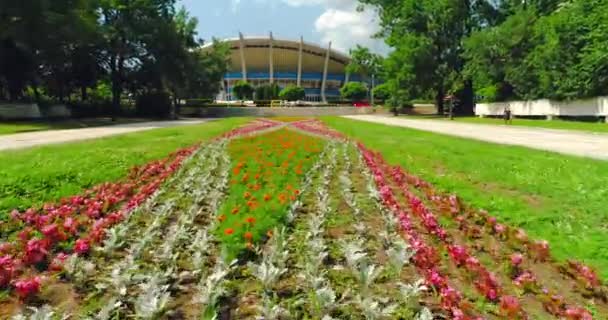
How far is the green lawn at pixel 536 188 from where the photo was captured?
4.91 meters

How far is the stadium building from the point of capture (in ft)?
388

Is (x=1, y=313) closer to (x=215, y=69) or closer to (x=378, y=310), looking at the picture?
(x=378, y=310)

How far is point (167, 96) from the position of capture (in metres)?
47.6

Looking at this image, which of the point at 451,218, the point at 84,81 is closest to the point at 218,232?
the point at 451,218

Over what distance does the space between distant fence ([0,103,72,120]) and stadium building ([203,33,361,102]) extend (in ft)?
276

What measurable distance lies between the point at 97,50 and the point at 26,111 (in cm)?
1307

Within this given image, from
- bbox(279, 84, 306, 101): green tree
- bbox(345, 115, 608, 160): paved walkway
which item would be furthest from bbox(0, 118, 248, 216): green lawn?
bbox(279, 84, 306, 101): green tree

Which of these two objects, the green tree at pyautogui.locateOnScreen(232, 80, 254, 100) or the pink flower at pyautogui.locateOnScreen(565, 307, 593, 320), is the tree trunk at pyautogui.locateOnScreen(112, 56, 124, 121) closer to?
the pink flower at pyautogui.locateOnScreen(565, 307, 593, 320)

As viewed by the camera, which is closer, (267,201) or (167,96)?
(267,201)

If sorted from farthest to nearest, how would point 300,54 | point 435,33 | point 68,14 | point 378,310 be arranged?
point 300,54 < point 435,33 < point 68,14 < point 378,310

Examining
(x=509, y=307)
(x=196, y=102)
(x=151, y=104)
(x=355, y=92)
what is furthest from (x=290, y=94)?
(x=509, y=307)

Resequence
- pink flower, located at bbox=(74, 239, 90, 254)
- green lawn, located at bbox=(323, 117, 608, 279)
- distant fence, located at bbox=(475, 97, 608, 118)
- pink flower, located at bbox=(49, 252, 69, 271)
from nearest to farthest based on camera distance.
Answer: pink flower, located at bbox=(49, 252, 69, 271) → pink flower, located at bbox=(74, 239, 90, 254) → green lawn, located at bbox=(323, 117, 608, 279) → distant fence, located at bbox=(475, 97, 608, 118)

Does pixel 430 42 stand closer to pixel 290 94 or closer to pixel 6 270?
pixel 290 94

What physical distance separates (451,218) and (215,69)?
5662cm
